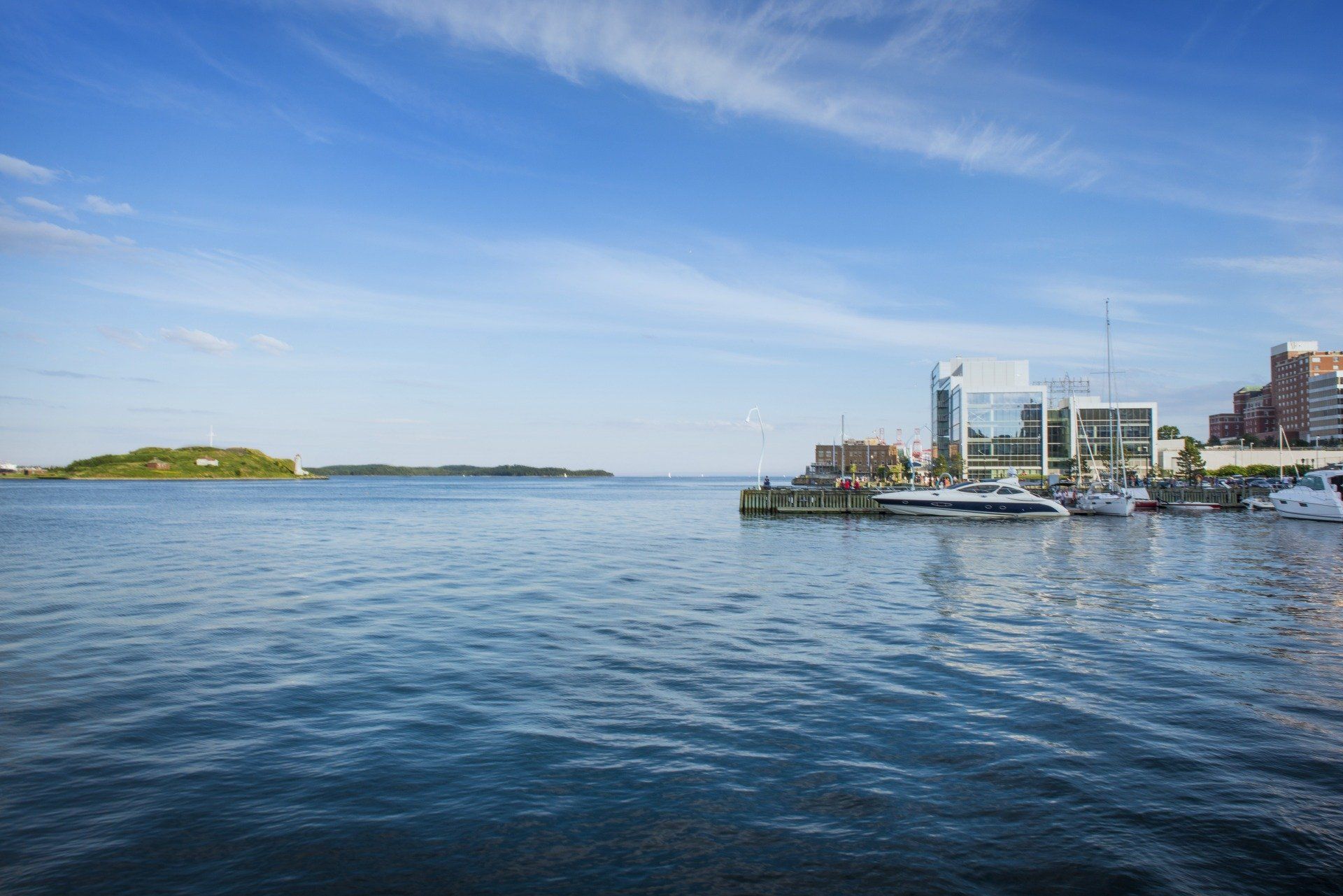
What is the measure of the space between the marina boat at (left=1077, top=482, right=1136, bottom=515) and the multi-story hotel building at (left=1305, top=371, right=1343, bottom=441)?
152 m

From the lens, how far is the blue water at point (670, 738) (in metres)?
7.65

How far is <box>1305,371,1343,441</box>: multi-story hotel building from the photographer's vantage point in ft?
581

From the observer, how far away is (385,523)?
2557 inches

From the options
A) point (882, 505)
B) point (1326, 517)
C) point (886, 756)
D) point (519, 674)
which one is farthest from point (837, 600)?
point (1326, 517)

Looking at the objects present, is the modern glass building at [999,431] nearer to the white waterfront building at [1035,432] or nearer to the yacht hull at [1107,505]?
the white waterfront building at [1035,432]

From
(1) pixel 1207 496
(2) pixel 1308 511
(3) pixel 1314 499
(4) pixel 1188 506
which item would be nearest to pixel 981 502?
(3) pixel 1314 499

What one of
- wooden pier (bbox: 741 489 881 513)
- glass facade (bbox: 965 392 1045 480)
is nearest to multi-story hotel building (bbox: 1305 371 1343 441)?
glass facade (bbox: 965 392 1045 480)

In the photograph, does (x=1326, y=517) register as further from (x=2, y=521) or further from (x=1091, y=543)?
(x=2, y=521)

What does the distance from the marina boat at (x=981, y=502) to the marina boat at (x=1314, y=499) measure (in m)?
18.8

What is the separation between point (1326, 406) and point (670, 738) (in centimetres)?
23479

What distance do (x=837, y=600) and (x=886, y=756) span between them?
14.0 m

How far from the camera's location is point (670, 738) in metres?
11.2

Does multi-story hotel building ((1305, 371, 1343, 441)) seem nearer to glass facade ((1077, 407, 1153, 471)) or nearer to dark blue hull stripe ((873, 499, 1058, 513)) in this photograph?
glass facade ((1077, 407, 1153, 471))

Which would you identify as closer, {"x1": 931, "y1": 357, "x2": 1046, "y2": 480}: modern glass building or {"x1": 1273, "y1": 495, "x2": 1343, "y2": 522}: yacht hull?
{"x1": 1273, "y1": 495, "x2": 1343, "y2": 522}: yacht hull
